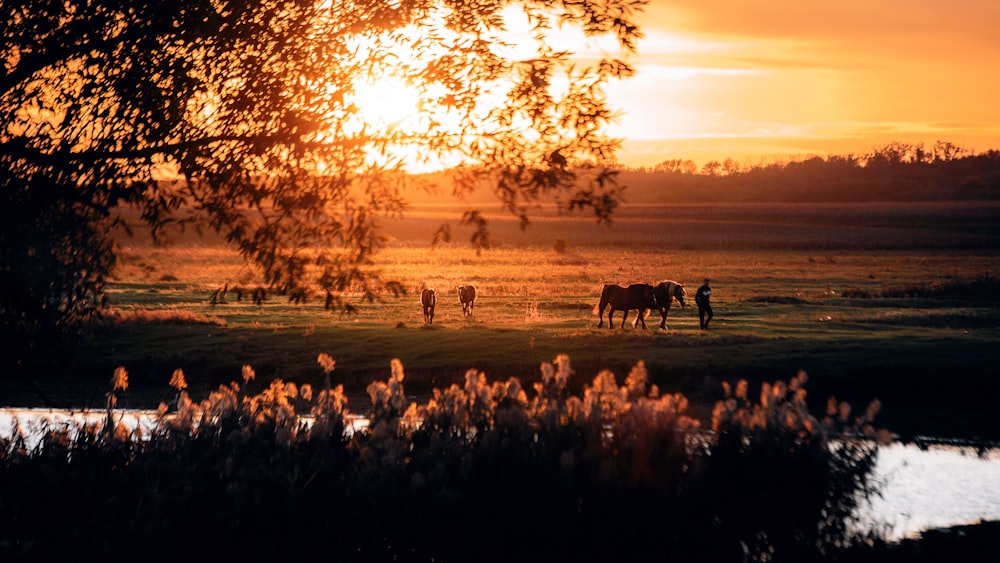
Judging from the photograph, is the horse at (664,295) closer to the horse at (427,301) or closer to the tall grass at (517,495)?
the horse at (427,301)

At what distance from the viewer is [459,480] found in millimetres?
12109

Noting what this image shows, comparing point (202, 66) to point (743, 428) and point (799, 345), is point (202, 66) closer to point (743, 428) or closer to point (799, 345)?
point (743, 428)

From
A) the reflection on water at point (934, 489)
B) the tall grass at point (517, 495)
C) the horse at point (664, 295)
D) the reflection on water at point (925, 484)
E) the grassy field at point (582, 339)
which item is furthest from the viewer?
the horse at point (664, 295)

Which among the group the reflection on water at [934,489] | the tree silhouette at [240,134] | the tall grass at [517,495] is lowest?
the reflection on water at [934,489]

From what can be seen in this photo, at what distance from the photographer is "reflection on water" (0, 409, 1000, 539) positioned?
15.0 meters

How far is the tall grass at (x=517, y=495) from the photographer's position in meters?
11.8

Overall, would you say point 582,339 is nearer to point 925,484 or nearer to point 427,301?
point 427,301

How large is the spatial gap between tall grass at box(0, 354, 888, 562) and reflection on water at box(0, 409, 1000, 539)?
1.08 m

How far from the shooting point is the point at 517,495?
12.0 metres

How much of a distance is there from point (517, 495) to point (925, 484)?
1017 cm

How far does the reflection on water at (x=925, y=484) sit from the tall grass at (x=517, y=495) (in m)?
1.08

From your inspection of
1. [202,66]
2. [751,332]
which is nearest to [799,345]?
[751,332]

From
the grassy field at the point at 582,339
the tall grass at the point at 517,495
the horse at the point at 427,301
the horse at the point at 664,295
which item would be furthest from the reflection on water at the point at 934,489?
the horse at the point at 427,301

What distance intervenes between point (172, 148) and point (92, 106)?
1232mm
